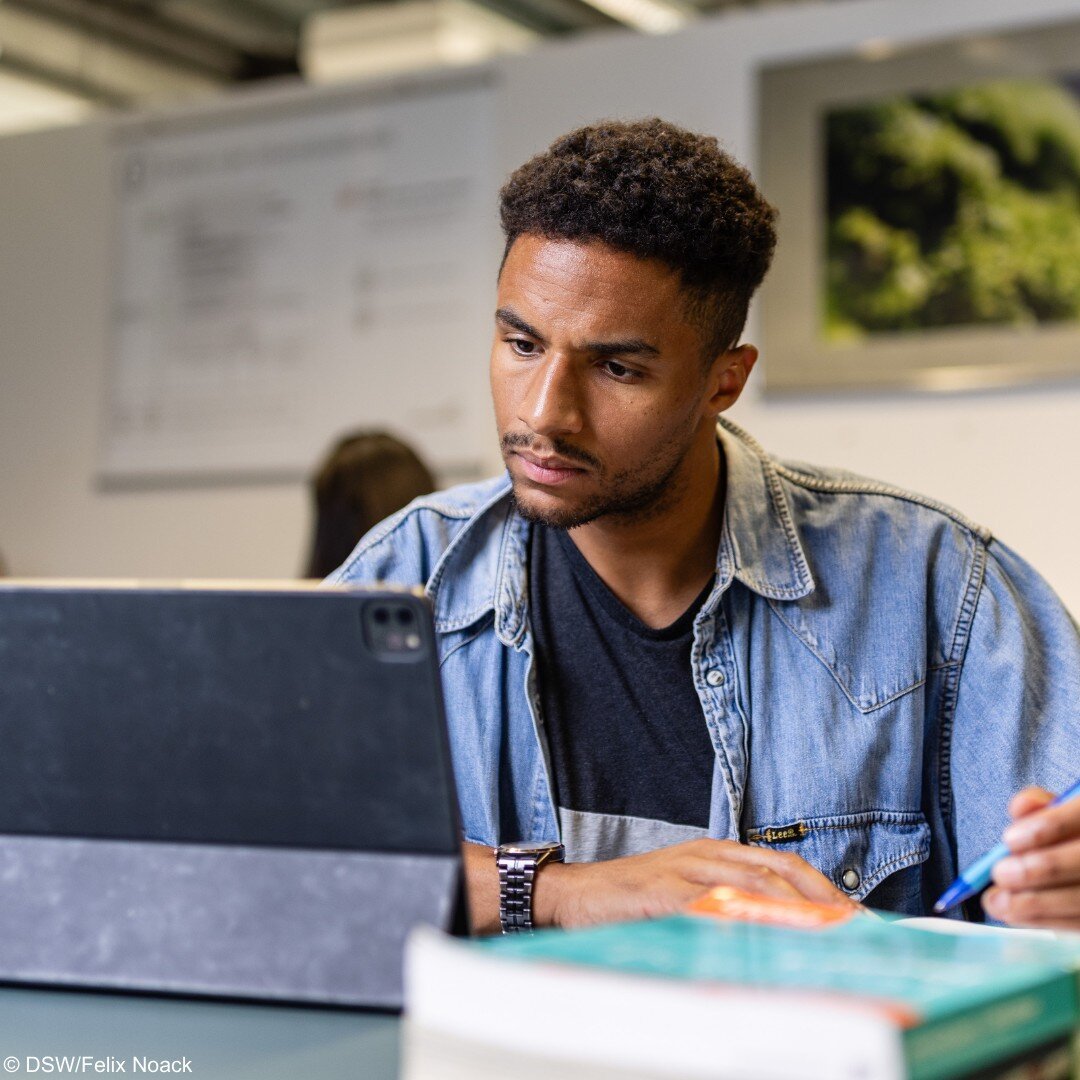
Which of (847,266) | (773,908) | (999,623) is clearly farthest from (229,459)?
(773,908)

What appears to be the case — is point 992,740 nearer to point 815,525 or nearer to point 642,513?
point 815,525

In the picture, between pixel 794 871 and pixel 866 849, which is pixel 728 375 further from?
pixel 794 871

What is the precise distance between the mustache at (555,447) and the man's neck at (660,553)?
11cm

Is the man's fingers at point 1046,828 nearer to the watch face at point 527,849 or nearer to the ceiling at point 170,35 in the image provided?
the watch face at point 527,849

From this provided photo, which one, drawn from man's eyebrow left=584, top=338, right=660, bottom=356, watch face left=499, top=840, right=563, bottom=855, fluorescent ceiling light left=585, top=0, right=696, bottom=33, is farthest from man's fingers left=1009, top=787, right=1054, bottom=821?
fluorescent ceiling light left=585, top=0, right=696, bottom=33

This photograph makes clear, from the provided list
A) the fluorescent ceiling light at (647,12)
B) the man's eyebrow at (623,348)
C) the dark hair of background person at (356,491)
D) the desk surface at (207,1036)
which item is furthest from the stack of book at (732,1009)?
the fluorescent ceiling light at (647,12)

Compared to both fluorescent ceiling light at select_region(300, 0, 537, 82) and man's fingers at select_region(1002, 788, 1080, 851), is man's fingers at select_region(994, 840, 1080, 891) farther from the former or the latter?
fluorescent ceiling light at select_region(300, 0, 537, 82)

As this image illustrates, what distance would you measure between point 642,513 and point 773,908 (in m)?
0.75

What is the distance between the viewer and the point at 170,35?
4250 mm

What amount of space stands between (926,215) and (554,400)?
1471mm

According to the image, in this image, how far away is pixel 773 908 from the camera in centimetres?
60

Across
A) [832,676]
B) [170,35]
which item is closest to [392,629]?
[832,676]

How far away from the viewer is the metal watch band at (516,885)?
101 centimetres

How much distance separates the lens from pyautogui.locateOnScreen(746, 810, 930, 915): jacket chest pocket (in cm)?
119
